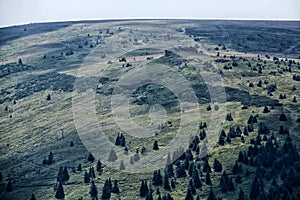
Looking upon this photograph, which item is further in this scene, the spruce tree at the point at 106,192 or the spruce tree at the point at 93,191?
the spruce tree at the point at 93,191

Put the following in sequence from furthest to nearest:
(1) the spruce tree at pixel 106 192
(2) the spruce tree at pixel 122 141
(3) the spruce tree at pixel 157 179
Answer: (2) the spruce tree at pixel 122 141
(3) the spruce tree at pixel 157 179
(1) the spruce tree at pixel 106 192

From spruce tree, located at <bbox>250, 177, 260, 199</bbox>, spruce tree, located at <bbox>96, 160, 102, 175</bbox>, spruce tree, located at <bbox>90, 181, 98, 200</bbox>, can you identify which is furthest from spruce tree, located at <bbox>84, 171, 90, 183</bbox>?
spruce tree, located at <bbox>250, 177, 260, 199</bbox>

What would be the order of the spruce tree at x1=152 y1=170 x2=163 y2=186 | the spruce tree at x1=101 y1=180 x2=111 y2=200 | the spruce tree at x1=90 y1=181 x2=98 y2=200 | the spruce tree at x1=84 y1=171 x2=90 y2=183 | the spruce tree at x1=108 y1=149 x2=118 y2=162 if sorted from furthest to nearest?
1. the spruce tree at x1=108 y1=149 x2=118 y2=162
2. the spruce tree at x1=84 y1=171 x2=90 y2=183
3. the spruce tree at x1=152 y1=170 x2=163 y2=186
4. the spruce tree at x1=90 y1=181 x2=98 y2=200
5. the spruce tree at x1=101 y1=180 x2=111 y2=200

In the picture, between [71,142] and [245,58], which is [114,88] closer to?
[71,142]

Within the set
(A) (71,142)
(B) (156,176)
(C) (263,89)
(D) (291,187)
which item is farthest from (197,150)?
(C) (263,89)

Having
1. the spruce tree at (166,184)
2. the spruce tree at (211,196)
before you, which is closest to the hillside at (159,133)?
the spruce tree at (166,184)

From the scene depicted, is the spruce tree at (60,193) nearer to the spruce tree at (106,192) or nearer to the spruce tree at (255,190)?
the spruce tree at (106,192)

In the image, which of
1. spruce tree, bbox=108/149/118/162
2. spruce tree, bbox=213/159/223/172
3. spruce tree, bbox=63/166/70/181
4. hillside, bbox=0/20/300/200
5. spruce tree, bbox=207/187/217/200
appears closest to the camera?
spruce tree, bbox=207/187/217/200

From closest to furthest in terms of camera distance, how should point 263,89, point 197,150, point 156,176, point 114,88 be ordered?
1. point 156,176
2. point 197,150
3. point 263,89
4. point 114,88

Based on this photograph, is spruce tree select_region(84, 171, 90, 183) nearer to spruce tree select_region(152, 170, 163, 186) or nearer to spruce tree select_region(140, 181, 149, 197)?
spruce tree select_region(140, 181, 149, 197)

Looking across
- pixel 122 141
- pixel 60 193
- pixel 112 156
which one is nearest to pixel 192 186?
pixel 112 156

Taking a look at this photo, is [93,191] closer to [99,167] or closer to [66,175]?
[99,167]
